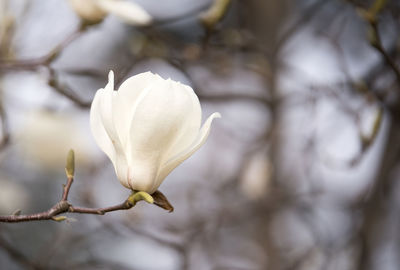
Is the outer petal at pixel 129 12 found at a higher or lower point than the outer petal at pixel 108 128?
lower

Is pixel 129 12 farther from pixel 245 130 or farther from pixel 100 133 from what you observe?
pixel 245 130

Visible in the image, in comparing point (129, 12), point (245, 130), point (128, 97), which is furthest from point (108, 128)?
point (245, 130)

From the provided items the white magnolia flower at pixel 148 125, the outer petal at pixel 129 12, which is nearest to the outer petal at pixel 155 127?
the white magnolia flower at pixel 148 125

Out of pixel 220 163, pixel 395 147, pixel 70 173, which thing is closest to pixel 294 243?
pixel 220 163

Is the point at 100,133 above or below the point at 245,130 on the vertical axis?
above

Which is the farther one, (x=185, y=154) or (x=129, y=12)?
(x=129, y=12)

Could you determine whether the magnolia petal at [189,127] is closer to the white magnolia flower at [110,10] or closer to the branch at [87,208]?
the branch at [87,208]
